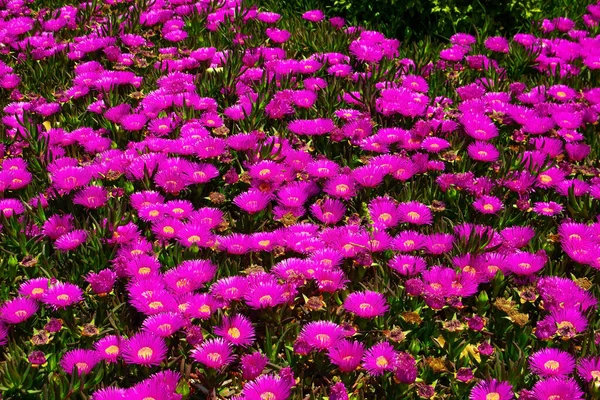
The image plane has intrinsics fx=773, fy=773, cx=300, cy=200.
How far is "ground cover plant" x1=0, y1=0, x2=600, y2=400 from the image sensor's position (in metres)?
2.02

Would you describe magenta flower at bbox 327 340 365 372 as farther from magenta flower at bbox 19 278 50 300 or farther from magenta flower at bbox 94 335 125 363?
magenta flower at bbox 19 278 50 300

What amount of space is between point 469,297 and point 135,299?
98 cm

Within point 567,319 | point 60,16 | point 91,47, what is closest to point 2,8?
point 60,16

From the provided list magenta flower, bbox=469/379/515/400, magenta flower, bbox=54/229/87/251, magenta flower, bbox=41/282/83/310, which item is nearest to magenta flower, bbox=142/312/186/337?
magenta flower, bbox=41/282/83/310

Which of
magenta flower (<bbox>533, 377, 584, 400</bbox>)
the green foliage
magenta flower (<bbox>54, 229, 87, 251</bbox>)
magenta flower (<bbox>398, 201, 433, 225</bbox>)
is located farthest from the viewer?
the green foliage

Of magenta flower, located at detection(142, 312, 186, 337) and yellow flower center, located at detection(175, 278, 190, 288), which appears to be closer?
magenta flower, located at detection(142, 312, 186, 337)

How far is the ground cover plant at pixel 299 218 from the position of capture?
202 cm

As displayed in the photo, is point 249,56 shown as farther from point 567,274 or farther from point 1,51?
point 567,274

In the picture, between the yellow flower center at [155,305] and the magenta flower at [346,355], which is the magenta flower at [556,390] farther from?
the yellow flower center at [155,305]

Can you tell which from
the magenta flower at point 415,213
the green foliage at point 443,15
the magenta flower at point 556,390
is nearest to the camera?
the magenta flower at point 556,390

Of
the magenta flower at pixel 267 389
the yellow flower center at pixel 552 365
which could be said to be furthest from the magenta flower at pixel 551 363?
the magenta flower at pixel 267 389

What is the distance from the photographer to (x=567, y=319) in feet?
6.87

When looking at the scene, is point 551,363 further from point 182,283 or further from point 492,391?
point 182,283

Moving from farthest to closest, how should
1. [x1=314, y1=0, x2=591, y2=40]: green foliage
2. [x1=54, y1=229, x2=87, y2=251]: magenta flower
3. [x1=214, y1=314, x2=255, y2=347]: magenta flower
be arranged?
[x1=314, y1=0, x2=591, y2=40]: green foliage, [x1=54, y1=229, x2=87, y2=251]: magenta flower, [x1=214, y1=314, x2=255, y2=347]: magenta flower
